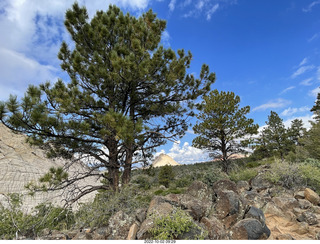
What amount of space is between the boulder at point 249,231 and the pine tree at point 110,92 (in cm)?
322

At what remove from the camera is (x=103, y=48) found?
6.41 m

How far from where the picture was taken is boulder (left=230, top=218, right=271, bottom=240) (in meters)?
3.45

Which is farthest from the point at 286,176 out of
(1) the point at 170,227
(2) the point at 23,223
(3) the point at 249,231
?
(2) the point at 23,223

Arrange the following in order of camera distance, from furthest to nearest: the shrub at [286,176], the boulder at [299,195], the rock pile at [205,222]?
1. the shrub at [286,176]
2. the boulder at [299,195]
3. the rock pile at [205,222]

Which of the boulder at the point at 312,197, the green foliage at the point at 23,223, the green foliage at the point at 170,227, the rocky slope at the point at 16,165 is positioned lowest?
the green foliage at the point at 23,223

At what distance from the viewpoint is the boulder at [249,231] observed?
3447 mm

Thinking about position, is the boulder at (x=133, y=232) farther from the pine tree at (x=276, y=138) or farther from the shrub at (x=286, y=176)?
the pine tree at (x=276, y=138)

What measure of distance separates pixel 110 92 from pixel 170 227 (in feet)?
16.6

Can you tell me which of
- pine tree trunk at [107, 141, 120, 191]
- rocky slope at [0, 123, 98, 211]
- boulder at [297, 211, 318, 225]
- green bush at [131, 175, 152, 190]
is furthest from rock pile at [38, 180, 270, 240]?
rocky slope at [0, 123, 98, 211]

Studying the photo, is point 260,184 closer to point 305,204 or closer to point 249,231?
point 305,204

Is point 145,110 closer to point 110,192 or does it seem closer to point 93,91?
point 93,91

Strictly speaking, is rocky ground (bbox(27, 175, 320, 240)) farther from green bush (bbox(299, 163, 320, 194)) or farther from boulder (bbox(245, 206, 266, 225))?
green bush (bbox(299, 163, 320, 194))

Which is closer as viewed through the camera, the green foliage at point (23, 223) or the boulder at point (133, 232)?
the boulder at point (133, 232)

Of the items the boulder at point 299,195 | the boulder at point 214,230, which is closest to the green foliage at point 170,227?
the boulder at point 214,230
